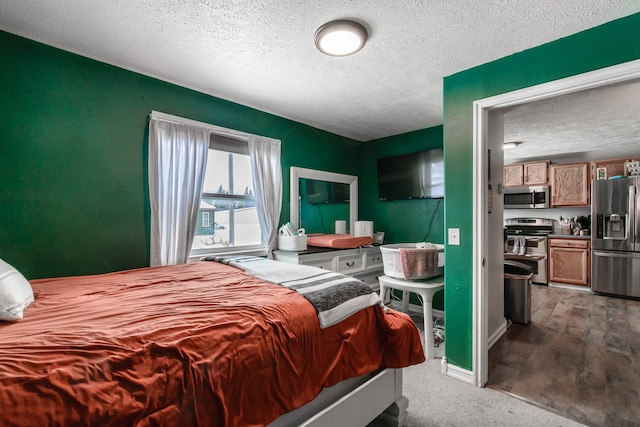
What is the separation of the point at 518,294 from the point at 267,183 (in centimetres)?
316

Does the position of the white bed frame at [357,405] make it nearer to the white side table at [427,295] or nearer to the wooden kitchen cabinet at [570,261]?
the white side table at [427,295]

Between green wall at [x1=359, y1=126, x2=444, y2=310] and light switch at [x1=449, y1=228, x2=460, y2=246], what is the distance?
1.45 metres

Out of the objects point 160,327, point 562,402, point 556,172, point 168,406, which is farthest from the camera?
point 556,172

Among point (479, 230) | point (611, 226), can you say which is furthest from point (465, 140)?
point (611, 226)

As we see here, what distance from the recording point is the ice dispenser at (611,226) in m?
4.46

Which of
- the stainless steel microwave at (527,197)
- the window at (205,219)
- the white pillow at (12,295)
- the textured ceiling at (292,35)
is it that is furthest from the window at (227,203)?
the stainless steel microwave at (527,197)

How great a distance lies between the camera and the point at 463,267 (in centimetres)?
227

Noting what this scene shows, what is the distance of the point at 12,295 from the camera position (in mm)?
1176

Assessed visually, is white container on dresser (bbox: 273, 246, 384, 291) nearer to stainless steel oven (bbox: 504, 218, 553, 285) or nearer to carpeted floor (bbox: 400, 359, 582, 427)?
carpeted floor (bbox: 400, 359, 582, 427)

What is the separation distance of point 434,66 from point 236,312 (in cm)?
223

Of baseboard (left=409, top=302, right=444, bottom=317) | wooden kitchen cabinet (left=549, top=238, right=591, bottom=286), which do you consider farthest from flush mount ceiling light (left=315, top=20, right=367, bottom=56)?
wooden kitchen cabinet (left=549, top=238, right=591, bottom=286)

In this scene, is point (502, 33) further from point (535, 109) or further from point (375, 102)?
point (535, 109)

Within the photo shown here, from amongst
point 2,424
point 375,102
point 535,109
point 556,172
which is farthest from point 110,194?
point 556,172

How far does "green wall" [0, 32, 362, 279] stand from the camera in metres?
1.89
